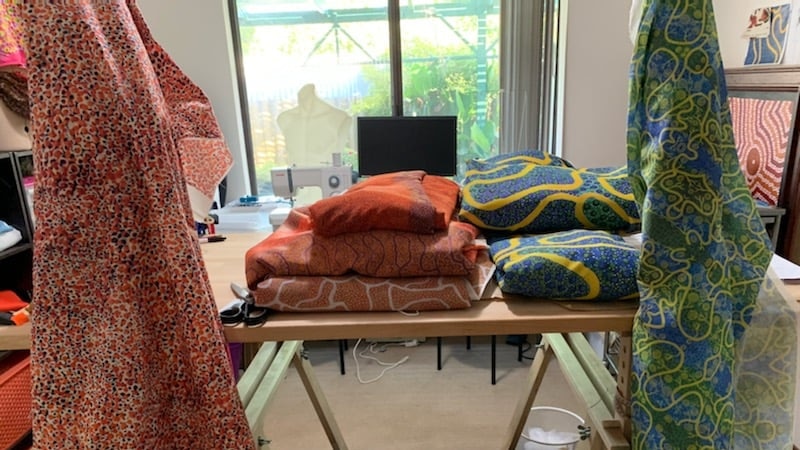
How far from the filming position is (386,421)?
1922mm

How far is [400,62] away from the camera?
2.92 m

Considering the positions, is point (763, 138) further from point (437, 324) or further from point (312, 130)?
point (312, 130)

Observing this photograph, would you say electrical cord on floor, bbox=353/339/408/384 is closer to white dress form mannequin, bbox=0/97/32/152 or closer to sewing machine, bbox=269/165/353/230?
sewing machine, bbox=269/165/353/230

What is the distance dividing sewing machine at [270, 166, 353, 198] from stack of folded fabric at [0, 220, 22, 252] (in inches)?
33.4

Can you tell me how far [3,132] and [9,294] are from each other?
45cm

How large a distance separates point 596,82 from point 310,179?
151 centimetres

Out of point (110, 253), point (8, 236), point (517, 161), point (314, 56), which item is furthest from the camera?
point (314, 56)

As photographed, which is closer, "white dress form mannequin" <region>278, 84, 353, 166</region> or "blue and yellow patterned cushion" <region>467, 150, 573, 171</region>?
"blue and yellow patterned cushion" <region>467, 150, 573, 171</region>

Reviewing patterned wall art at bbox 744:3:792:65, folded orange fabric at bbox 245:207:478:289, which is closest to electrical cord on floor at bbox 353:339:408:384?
folded orange fabric at bbox 245:207:478:289

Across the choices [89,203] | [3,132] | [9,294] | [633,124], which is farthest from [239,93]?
[633,124]

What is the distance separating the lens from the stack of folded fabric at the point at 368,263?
2.86 ft

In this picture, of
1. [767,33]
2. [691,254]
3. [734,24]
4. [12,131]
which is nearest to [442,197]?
[691,254]

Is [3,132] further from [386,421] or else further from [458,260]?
[386,421]

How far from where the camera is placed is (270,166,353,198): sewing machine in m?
1.99
